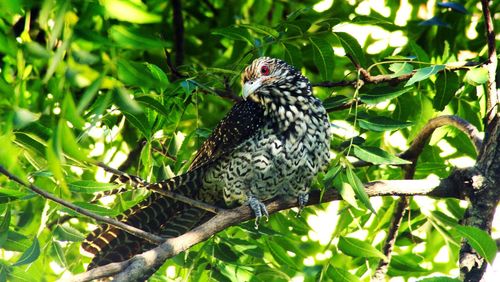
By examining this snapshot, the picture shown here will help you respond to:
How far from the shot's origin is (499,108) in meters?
3.57

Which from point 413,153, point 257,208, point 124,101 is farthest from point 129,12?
point 413,153

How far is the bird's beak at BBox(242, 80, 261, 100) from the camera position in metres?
4.31

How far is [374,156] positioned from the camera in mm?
3299

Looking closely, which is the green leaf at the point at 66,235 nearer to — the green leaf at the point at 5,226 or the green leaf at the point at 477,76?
the green leaf at the point at 5,226

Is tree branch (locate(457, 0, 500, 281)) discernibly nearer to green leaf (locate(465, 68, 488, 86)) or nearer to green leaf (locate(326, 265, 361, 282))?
green leaf (locate(465, 68, 488, 86))

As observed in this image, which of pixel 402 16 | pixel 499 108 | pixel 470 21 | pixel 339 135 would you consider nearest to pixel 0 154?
pixel 499 108

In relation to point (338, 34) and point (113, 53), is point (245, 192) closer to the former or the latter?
point (338, 34)

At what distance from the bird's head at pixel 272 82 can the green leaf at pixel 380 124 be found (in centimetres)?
104

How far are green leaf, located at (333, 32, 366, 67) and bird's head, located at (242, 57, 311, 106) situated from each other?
2.65 ft

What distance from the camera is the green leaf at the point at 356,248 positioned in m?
3.77

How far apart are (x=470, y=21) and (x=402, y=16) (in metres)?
0.65

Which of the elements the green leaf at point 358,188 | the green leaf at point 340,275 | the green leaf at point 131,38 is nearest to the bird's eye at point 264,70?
the green leaf at point 340,275

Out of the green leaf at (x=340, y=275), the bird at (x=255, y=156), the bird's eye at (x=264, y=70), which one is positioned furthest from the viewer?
the bird's eye at (x=264, y=70)

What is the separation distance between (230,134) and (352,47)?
0.91 meters
